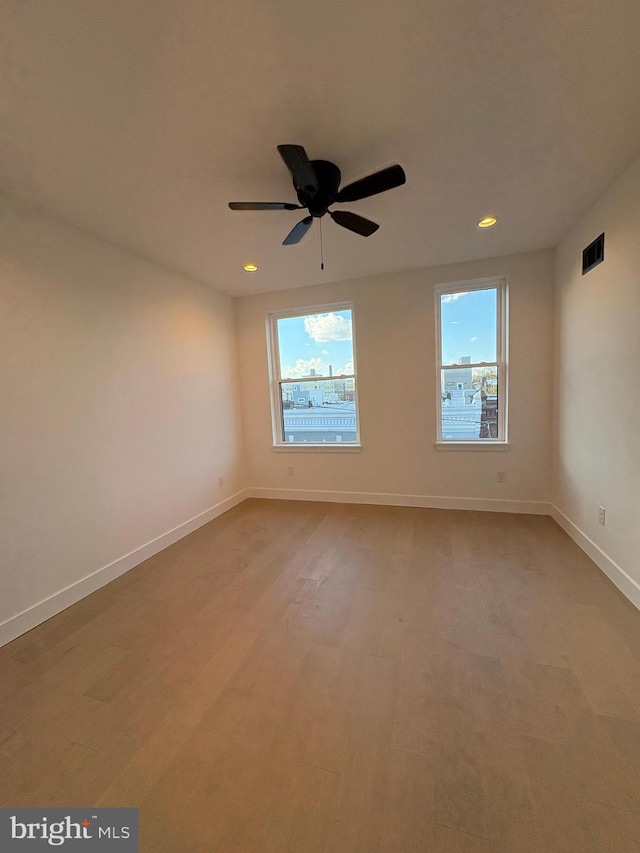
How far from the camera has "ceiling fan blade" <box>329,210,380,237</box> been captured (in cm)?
200

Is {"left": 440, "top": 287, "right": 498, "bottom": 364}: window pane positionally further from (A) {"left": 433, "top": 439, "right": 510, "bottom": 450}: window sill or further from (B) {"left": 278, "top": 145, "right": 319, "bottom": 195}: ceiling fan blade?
(B) {"left": 278, "top": 145, "right": 319, "bottom": 195}: ceiling fan blade

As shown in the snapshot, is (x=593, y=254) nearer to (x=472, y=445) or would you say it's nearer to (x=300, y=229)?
(x=472, y=445)

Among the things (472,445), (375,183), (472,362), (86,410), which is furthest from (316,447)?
(375,183)

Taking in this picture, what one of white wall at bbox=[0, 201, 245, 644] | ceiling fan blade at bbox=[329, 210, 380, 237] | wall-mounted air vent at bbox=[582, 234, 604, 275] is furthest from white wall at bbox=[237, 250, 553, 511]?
ceiling fan blade at bbox=[329, 210, 380, 237]

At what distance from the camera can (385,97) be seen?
1.47 meters

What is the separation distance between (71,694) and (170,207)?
2914 mm

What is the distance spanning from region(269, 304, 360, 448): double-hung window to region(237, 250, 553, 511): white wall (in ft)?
0.50

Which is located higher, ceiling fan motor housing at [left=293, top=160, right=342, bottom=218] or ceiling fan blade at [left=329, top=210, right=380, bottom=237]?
ceiling fan motor housing at [left=293, top=160, right=342, bottom=218]

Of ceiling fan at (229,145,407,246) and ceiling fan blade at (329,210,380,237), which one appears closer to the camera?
ceiling fan at (229,145,407,246)

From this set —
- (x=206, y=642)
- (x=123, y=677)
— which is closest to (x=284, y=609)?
(x=206, y=642)

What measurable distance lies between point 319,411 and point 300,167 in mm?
2953

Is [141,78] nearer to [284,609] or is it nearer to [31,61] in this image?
[31,61]

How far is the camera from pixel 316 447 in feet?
13.9

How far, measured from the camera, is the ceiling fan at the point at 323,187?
1547mm
